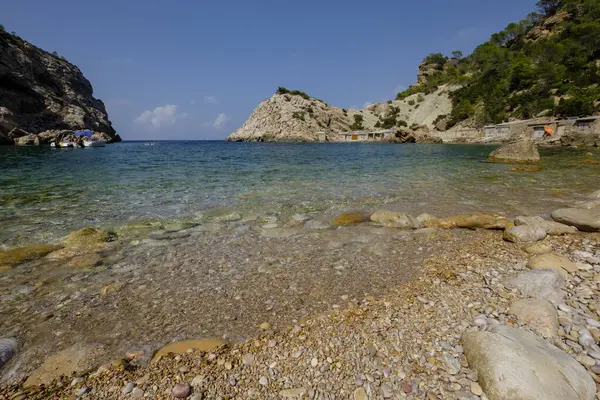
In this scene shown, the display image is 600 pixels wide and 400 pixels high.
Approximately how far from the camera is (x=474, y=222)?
698 centimetres

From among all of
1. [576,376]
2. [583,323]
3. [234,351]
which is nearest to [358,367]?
[234,351]

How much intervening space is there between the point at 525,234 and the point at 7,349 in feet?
27.3

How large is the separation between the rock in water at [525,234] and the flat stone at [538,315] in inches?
114

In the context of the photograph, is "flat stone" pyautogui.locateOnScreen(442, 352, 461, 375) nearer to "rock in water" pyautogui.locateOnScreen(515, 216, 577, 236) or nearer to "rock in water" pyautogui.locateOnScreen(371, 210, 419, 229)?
"rock in water" pyautogui.locateOnScreen(371, 210, 419, 229)

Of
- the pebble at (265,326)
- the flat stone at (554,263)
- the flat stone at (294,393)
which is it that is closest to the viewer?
the flat stone at (294,393)

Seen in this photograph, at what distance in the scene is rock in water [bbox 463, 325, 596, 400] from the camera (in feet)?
7.07

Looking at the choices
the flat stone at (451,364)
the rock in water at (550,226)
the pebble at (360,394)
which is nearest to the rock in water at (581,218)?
the rock in water at (550,226)

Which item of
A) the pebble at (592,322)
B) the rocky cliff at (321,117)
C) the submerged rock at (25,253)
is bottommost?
the pebble at (592,322)

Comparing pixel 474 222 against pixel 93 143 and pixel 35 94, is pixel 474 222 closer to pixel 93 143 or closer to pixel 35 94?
pixel 93 143

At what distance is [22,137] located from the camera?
58.2 metres

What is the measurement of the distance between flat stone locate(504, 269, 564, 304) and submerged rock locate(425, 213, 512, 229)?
116 inches

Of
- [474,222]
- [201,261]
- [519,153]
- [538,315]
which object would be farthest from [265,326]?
[519,153]

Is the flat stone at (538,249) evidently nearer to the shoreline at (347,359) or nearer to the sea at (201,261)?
the sea at (201,261)

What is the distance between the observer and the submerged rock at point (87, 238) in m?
6.17
